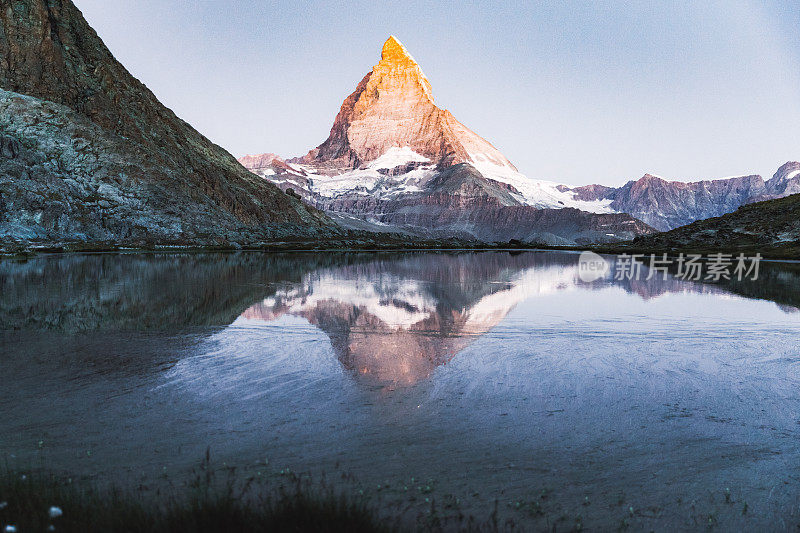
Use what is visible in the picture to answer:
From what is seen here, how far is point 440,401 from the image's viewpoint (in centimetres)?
945

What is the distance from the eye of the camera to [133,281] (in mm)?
32156

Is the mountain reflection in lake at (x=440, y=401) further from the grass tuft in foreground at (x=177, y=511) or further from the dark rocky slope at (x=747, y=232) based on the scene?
the dark rocky slope at (x=747, y=232)

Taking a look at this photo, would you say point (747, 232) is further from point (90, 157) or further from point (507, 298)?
point (90, 157)

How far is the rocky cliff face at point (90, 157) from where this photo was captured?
325ft

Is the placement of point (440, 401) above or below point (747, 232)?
below

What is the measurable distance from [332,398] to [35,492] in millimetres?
4621

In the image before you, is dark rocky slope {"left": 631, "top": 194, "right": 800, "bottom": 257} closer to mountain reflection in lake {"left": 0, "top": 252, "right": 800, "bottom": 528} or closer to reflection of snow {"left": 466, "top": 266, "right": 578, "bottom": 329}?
reflection of snow {"left": 466, "top": 266, "right": 578, "bottom": 329}

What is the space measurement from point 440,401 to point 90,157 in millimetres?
124083

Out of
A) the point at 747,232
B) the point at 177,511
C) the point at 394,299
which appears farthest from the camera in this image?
the point at 747,232

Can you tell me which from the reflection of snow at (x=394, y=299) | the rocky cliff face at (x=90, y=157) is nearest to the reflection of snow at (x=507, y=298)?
the reflection of snow at (x=394, y=299)

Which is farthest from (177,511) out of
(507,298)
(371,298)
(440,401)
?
(507,298)

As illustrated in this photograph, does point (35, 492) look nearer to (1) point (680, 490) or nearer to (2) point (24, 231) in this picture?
(1) point (680, 490)

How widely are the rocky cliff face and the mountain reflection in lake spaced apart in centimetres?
9122

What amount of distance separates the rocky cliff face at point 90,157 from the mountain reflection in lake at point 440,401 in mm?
91217
